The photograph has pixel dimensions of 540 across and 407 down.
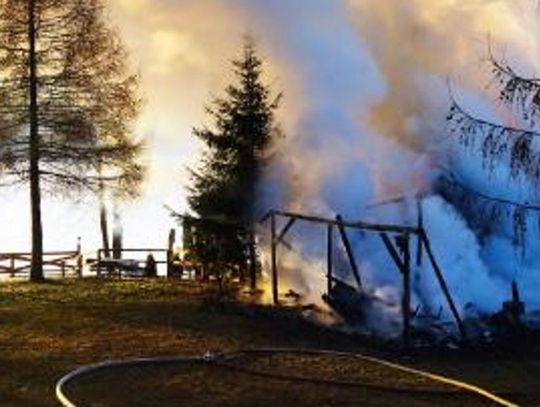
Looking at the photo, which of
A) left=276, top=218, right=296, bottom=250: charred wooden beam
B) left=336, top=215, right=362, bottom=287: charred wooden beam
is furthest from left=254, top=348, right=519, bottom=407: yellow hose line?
left=276, top=218, right=296, bottom=250: charred wooden beam

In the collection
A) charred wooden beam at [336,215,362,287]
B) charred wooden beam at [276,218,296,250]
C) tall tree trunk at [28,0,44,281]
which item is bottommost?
charred wooden beam at [336,215,362,287]

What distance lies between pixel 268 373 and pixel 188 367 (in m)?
1.30

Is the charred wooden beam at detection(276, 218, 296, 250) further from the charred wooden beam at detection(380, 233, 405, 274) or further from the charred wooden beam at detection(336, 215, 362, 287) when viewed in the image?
the charred wooden beam at detection(380, 233, 405, 274)

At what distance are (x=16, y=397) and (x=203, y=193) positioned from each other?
16.7 metres

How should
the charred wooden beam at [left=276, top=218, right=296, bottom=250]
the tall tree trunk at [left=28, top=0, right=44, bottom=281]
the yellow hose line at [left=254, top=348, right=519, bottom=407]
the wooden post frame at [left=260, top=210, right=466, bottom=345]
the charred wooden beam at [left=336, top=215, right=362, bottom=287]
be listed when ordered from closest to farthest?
the yellow hose line at [left=254, top=348, right=519, bottom=407] < the wooden post frame at [left=260, top=210, right=466, bottom=345] < the charred wooden beam at [left=336, top=215, right=362, bottom=287] < the charred wooden beam at [left=276, top=218, right=296, bottom=250] < the tall tree trunk at [left=28, top=0, right=44, bottom=281]

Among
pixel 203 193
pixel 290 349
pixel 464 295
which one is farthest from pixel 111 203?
pixel 290 349

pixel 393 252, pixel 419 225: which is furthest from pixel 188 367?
pixel 419 225

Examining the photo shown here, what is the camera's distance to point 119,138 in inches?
1449

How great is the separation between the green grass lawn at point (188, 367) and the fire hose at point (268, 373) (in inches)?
5.6

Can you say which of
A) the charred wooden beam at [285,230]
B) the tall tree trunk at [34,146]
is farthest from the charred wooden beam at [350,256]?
the tall tree trunk at [34,146]

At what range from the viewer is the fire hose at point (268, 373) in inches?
550

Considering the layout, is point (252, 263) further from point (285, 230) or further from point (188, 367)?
point (188, 367)

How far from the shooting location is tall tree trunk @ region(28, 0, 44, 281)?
3531 centimetres

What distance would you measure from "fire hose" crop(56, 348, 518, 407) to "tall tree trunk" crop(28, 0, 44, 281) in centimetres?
1924
